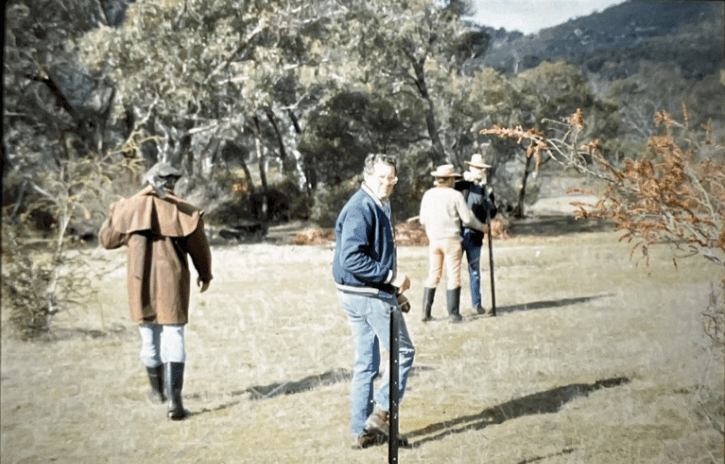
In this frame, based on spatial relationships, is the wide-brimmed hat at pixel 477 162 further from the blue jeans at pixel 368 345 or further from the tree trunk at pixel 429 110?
the blue jeans at pixel 368 345

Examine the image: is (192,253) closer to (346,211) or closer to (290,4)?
(346,211)

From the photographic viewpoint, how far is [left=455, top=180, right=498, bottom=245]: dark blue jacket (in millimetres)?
5344

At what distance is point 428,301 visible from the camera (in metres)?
5.17

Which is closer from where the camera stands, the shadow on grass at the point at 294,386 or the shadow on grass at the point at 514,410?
the shadow on grass at the point at 514,410

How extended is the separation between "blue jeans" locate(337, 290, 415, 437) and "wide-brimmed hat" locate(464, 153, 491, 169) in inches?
65.8

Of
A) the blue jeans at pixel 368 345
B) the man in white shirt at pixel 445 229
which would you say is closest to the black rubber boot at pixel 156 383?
the blue jeans at pixel 368 345

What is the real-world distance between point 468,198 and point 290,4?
169cm

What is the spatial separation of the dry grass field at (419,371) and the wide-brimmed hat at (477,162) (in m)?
0.61

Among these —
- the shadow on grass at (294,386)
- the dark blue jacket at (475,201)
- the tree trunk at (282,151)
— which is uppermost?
the tree trunk at (282,151)

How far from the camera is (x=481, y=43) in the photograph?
5.25 meters

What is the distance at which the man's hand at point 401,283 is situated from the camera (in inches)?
139

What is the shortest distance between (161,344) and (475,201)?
2.19 metres

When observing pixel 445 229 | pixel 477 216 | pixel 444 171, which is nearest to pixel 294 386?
pixel 445 229

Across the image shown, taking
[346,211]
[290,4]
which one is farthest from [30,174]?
[346,211]
